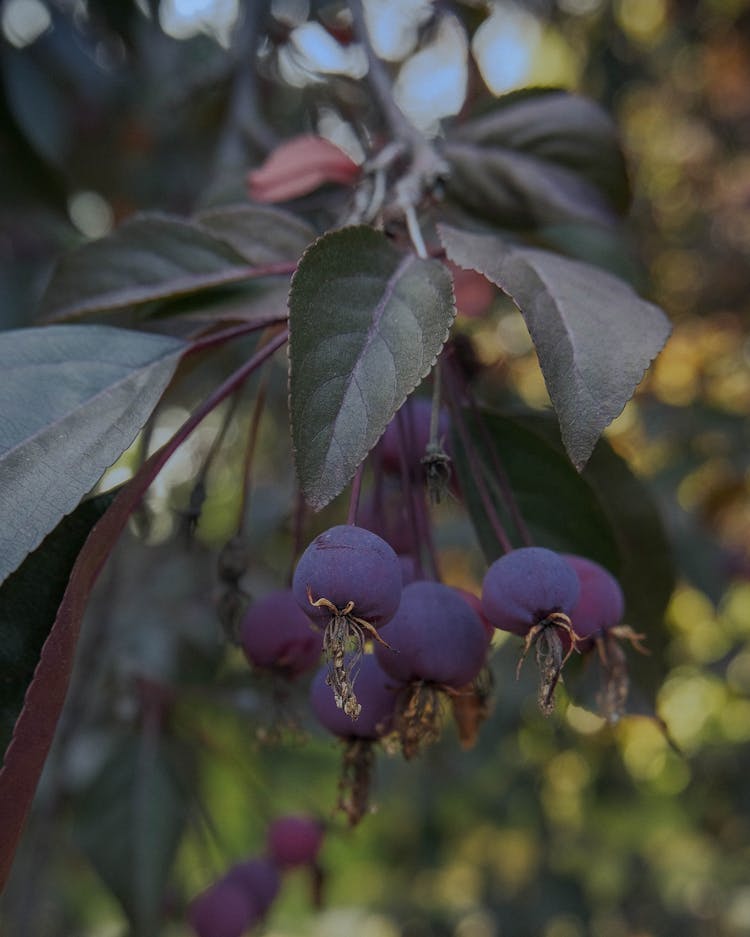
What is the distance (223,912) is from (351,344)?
0.83 metres

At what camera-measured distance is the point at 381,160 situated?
88 cm

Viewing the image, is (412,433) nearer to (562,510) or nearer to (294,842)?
(562,510)

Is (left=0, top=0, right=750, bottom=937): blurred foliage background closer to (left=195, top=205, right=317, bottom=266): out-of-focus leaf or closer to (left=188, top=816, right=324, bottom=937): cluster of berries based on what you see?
(left=188, top=816, right=324, bottom=937): cluster of berries

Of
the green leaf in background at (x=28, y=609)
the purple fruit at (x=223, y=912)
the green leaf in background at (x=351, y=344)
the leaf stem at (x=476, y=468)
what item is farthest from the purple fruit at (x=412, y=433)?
the purple fruit at (x=223, y=912)

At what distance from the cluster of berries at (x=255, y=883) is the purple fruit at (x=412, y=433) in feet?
2.03

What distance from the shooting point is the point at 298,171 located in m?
1.01

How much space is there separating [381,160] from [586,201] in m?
0.25

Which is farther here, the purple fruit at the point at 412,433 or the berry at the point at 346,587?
the purple fruit at the point at 412,433

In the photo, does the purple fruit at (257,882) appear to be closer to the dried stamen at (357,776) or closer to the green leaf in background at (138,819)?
the green leaf in background at (138,819)

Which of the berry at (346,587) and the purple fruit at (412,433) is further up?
the berry at (346,587)

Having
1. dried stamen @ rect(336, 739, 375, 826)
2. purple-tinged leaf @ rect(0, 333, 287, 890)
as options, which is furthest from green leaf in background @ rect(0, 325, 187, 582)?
dried stamen @ rect(336, 739, 375, 826)

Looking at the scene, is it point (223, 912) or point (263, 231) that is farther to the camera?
point (223, 912)

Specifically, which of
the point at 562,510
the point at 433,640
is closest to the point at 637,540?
the point at 562,510

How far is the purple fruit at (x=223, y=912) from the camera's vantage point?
3.73 ft
